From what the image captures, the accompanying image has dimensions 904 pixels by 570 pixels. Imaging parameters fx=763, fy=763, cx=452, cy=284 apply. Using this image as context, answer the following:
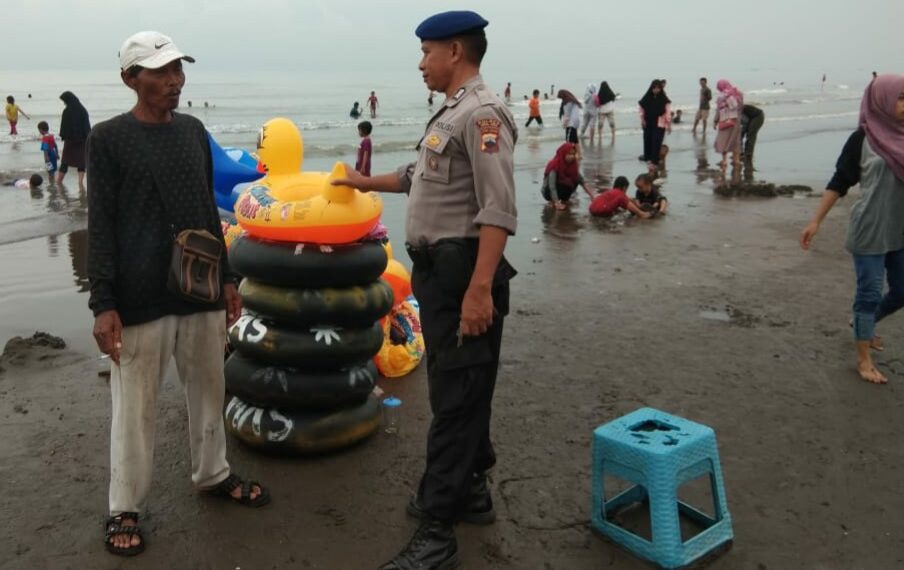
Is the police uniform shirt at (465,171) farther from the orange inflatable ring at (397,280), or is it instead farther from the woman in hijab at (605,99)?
the woman in hijab at (605,99)

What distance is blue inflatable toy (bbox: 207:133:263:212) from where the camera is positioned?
17.5ft

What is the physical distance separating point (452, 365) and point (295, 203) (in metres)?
1.40

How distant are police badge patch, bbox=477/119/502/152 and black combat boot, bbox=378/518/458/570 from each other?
5.15 ft

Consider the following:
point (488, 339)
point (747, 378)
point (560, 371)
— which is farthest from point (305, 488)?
point (747, 378)

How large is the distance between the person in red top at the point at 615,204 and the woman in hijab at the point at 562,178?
0.66 m

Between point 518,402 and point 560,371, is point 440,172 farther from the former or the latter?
point 560,371

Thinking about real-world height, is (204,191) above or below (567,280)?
above

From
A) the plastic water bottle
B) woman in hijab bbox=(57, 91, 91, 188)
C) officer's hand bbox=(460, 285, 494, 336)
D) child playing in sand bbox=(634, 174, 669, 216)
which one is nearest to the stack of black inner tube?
the plastic water bottle

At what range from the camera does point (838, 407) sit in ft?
15.8

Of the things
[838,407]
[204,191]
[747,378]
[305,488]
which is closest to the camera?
[204,191]

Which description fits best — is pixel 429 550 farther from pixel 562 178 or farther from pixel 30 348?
pixel 562 178

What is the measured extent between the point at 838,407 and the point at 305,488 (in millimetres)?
3323

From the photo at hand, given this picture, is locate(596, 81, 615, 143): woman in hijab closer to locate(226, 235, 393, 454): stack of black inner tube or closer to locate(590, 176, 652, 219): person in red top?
locate(590, 176, 652, 219): person in red top

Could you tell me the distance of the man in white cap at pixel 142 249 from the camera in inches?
122
